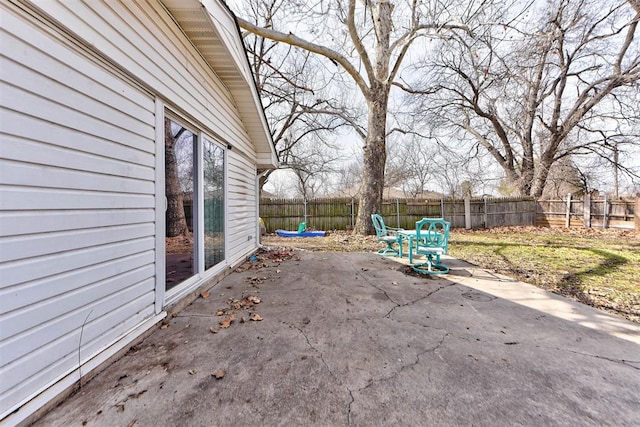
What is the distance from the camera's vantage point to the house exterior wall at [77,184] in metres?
1.35

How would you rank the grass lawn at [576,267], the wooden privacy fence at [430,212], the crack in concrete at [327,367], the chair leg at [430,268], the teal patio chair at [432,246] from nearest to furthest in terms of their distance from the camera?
the crack in concrete at [327,367]
the grass lawn at [576,267]
the teal patio chair at [432,246]
the chair leg at [430,268]
the wooden privacy fence at [430,212]

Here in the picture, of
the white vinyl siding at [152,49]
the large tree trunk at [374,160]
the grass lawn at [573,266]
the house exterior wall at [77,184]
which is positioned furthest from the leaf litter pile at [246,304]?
the large tree trunk at [374,160]

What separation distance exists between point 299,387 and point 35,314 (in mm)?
1586

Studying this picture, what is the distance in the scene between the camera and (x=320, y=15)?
7262 mm

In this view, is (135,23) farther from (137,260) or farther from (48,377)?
(48,377)

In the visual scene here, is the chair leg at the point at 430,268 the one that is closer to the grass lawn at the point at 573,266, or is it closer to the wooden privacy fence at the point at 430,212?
the grass lawn at the point at 573,266

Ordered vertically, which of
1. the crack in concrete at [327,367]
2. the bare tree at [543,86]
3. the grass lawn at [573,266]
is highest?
the bare tree at [543,86]

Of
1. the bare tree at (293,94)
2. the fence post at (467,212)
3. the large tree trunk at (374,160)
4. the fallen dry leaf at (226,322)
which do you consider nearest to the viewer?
the fallen dry leaf at (226,322)

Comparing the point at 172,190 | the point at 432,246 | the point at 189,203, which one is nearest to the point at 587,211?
the point at 432,246

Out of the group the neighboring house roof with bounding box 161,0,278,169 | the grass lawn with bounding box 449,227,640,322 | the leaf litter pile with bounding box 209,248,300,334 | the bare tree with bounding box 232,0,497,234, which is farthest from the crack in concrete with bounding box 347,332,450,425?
the bare tree with bounding box 232,0,497,234

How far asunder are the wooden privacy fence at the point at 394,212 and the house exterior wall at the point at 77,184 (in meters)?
9.30

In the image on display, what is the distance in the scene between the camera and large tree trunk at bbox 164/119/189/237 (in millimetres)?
2805

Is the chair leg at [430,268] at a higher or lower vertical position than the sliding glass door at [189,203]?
lower

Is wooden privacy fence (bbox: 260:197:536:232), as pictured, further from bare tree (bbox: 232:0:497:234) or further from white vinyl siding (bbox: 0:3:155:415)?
white vinyl siding (bbox: 0:3:155:415)
